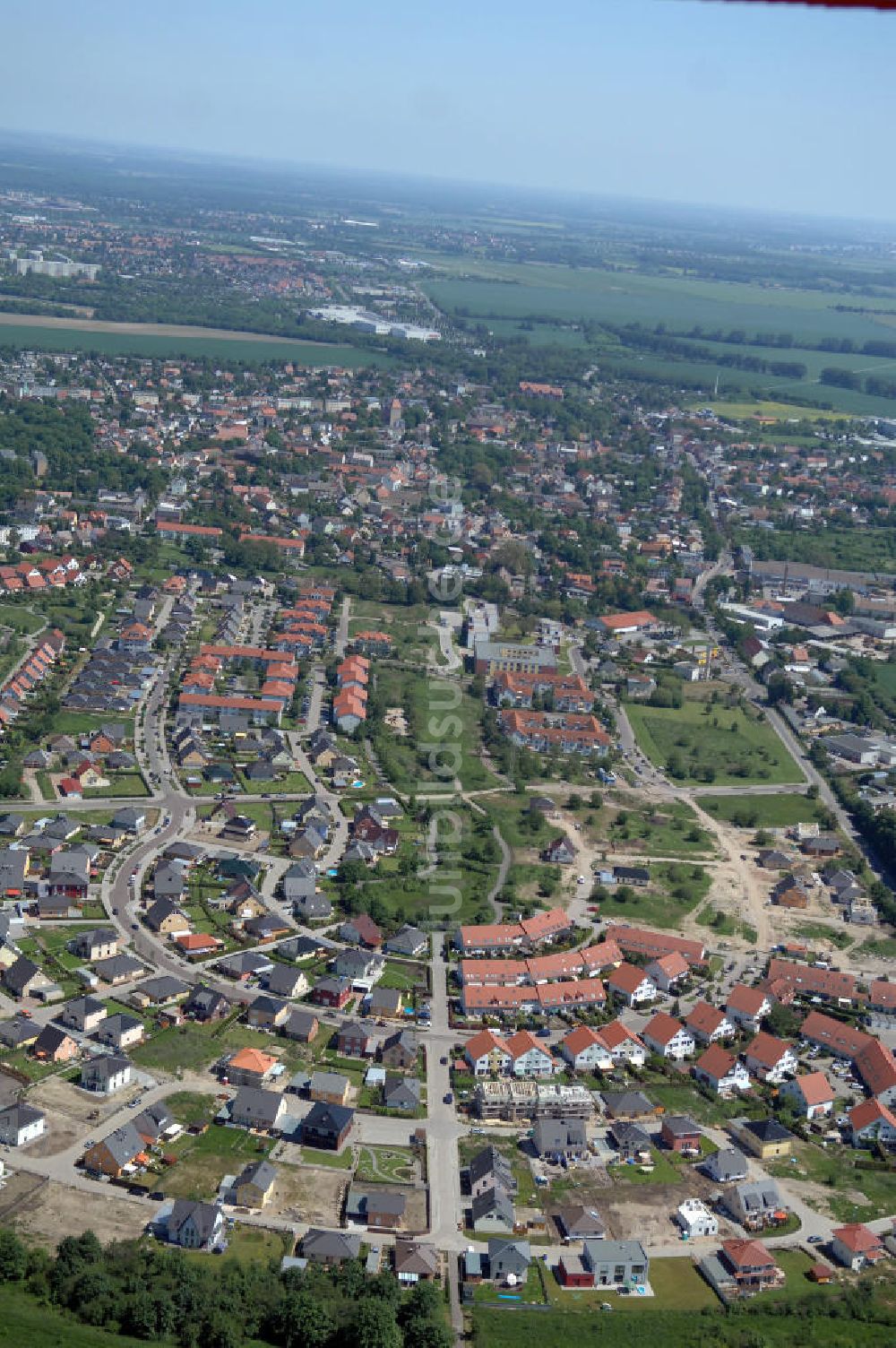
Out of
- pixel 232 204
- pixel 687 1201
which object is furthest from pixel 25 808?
pixel 232 204

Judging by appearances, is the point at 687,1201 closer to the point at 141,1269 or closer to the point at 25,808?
the point at 141,1269

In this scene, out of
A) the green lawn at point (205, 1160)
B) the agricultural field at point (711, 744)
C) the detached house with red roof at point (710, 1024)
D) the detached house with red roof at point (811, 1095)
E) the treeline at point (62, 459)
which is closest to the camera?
the green lawn at point (205, 1160)

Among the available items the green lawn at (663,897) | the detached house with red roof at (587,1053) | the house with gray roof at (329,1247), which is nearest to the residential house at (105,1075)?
the house with gray roof at (329,1247)

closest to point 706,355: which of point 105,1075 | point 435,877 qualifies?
point 435,877

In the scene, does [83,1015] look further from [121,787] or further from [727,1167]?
[727,1167]

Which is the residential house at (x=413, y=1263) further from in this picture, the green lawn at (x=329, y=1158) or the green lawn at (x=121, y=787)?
the green lawn at (x=121, y=787)
